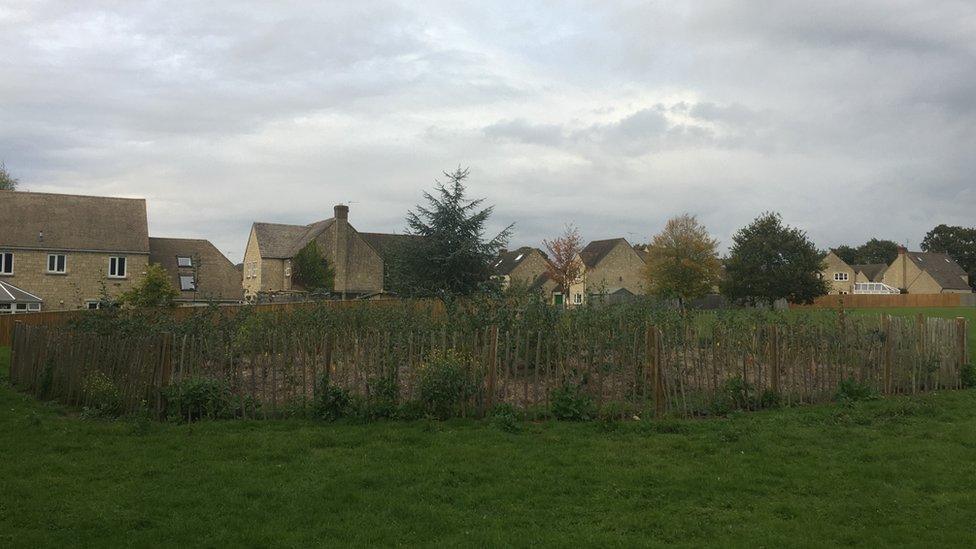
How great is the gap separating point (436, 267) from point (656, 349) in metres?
11.6

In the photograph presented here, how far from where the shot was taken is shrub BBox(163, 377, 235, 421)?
11422 mm

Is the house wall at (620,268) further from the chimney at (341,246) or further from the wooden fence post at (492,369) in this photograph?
the wooden fence post at (492,369)

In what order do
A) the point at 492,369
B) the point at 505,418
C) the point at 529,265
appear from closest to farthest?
the point at 505,418 < the point at 492,369 < the point at 529,265

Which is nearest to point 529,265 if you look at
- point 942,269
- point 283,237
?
point 283,237

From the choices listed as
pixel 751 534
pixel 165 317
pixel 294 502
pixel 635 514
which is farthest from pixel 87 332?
pixel 751 534

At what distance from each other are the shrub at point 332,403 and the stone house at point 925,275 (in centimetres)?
9987

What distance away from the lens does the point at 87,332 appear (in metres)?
13.9

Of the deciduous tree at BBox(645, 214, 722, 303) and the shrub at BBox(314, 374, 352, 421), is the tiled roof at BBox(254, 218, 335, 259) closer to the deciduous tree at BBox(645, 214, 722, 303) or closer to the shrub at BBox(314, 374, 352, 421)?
the deciduous tree at BBox(645, 214, 722, 303)

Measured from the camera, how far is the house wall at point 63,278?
49.1m

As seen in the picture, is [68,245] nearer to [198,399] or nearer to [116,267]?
[116,267]

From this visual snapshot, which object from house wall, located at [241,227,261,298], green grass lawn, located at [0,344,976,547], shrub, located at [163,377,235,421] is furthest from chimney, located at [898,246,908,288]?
shrub, located at [163,377,235,421]

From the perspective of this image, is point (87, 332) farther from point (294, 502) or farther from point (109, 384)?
point (294, 502)

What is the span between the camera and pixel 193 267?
181 ft

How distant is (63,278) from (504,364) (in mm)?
47247
